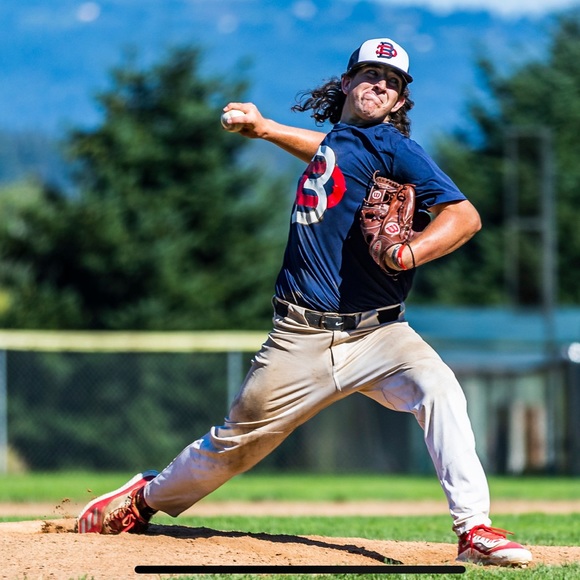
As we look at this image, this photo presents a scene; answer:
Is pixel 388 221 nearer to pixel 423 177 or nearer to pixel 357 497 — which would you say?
pixel 423 177

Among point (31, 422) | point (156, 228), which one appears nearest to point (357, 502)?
point (31, 422)

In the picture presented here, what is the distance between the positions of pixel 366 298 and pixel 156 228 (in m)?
17.3

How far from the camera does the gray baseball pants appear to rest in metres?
4.75

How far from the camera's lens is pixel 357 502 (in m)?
12.4

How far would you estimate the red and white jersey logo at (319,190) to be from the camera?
16.3 feet

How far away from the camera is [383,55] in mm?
5043

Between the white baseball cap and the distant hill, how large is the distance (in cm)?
7755

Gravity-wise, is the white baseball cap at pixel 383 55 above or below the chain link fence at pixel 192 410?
above

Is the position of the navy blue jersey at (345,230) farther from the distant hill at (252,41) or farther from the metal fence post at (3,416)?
the distant hill at (252,41)

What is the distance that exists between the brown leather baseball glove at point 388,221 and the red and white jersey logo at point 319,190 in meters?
0.17

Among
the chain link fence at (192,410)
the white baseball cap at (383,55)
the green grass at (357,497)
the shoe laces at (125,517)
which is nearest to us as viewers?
the white baseball cap at (383,55)

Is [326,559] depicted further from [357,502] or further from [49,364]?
[49,364]

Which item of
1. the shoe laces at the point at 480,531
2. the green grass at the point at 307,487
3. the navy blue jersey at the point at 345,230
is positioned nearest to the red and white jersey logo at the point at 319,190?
the navy blue jersey at the point at 345,230

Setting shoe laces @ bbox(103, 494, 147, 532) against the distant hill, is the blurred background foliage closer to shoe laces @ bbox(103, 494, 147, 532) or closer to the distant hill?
shoe laces @ bbox(103, 494, 147, 532)
